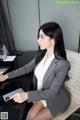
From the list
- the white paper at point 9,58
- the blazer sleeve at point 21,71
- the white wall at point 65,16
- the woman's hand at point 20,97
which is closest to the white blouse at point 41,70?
the blazer sleeve at point 21,71

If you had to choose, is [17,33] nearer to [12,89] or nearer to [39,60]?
[39,60]

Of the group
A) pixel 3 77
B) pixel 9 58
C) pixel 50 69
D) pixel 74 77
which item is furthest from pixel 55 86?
pixel 9 58

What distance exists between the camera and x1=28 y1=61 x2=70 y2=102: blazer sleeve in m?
1.33

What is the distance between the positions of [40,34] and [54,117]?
727mm

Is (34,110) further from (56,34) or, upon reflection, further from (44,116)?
(56,34)

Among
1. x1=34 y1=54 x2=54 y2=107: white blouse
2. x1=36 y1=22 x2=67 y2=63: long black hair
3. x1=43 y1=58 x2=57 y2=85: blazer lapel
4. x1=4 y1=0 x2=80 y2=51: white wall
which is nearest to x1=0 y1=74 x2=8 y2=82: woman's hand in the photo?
x1=34 y1=54 x2=54 y2=107: white blouse

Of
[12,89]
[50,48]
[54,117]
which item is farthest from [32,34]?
[54,117]

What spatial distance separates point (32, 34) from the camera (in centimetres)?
212

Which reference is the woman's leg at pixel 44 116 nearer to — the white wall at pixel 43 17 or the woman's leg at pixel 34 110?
the woman's leg at pixel 34 110

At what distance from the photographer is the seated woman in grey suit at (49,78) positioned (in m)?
1.34

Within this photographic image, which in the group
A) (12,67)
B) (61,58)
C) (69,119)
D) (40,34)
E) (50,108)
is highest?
(40,34)

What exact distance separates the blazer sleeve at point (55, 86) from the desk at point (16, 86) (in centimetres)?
Result: 10

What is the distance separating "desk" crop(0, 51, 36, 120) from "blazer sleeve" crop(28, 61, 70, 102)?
0.33ft

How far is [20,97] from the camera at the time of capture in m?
1.26
